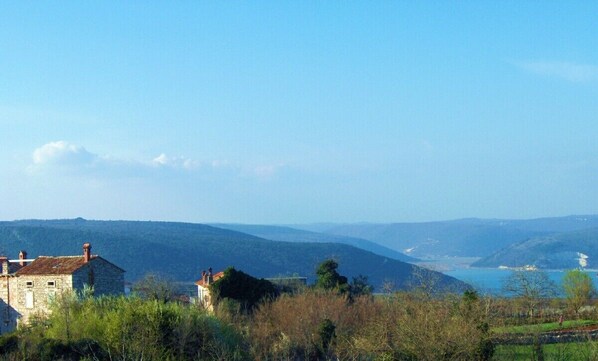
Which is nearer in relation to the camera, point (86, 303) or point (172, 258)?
point (86, 303)

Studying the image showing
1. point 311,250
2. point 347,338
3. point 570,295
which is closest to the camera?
point 347,338

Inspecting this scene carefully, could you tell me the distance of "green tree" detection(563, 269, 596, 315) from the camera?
202ft

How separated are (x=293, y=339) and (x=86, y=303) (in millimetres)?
8883

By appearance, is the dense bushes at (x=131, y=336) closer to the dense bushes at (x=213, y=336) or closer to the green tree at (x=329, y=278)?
the dense bushes at (x=213, y=336)

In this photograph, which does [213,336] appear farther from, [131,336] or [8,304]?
[8,304]

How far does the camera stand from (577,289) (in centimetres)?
6288

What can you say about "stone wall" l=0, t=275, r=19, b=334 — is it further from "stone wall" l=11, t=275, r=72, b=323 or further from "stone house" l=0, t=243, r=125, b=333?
"stone wall" l=11, t=275, r=72, b=323

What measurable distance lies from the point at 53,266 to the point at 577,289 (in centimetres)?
3574

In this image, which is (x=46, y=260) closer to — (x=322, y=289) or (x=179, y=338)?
(x=322, y=289)

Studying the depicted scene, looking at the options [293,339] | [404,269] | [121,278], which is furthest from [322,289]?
[404,269]

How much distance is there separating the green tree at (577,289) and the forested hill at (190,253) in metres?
41.1

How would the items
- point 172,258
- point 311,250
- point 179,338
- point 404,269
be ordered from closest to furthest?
point 179,338 → point 172,258 → point 404,269 → point 311,250

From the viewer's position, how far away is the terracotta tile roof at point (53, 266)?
166 ft

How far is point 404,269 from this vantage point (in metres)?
162
